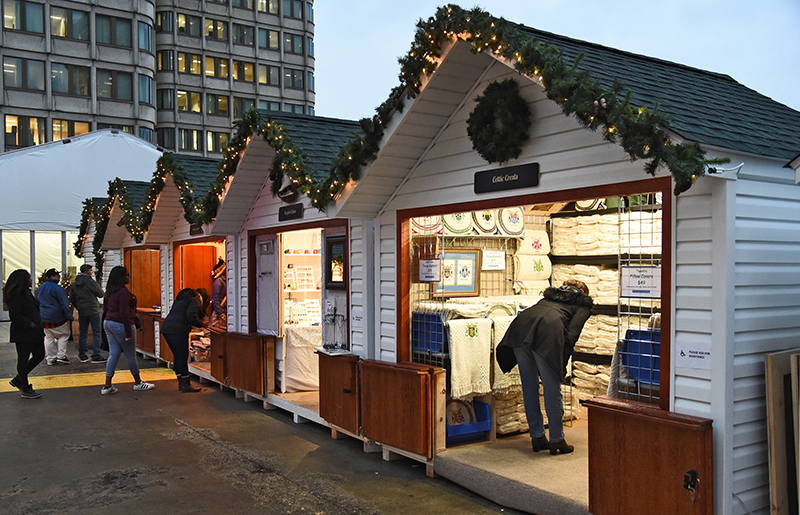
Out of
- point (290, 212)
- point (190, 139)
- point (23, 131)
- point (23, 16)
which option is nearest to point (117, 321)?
point (290, 212)

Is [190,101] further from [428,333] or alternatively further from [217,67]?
[428,333]

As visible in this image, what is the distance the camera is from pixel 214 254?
1341 centimetres

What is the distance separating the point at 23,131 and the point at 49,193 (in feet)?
47.4

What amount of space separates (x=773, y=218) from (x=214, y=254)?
431 inches

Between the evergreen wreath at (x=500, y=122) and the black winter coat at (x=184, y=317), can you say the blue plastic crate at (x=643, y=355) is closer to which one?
the evergreen wreath at (x=500, y=122)

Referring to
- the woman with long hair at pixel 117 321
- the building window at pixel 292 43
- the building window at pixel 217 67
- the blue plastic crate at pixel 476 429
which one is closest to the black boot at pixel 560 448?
the blue plastic crate at pixel 476 429

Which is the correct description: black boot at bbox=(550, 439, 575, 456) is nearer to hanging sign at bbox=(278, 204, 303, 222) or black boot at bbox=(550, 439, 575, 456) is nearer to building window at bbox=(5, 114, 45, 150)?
hanging sign at bbox=(278, 204, 303, 222)

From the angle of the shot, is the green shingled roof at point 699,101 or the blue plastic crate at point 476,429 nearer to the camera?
the green shingled roof at point 699,101

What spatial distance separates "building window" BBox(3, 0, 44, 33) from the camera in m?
33.1

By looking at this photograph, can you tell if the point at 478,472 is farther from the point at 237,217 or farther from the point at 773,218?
the point at 237,217

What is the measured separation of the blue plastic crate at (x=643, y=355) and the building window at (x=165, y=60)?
42.0 metres

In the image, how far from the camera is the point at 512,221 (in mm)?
7500

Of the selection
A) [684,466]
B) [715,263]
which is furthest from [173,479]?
[715,263]

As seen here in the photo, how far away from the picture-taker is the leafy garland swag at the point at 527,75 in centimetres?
376
